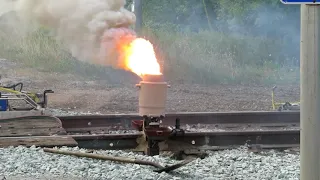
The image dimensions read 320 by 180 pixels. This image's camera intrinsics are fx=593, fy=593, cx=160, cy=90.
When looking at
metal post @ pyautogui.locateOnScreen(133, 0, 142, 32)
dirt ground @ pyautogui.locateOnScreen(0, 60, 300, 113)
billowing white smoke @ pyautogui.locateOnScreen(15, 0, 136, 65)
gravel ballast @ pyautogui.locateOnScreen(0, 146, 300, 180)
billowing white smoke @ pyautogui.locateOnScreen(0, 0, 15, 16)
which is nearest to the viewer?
gravel ballast @ pyautogui.locateOnScreen(0, 146, 300, 180)

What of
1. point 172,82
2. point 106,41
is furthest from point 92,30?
point 172,82

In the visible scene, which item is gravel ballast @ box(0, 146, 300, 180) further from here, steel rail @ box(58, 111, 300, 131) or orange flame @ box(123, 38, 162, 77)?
steel rail @ box(58, 111, 300, 131)

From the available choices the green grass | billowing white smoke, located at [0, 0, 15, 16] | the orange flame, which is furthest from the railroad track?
the green grass

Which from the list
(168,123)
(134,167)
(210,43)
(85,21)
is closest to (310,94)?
(134,167)

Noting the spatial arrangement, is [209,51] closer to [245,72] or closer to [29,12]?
[245,72]

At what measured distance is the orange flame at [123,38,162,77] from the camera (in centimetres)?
841

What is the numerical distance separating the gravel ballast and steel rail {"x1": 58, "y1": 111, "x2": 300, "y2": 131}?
2.20 m

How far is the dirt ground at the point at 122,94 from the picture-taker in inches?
560

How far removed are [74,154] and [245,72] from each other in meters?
13.5

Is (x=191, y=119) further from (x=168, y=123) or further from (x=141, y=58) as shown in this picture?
(x=141, y=58)

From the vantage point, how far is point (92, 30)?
29.3 ft

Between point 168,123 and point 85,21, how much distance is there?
2.43 m

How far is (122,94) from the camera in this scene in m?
15.9

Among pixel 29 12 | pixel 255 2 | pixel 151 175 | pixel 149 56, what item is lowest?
pixel 151 175
